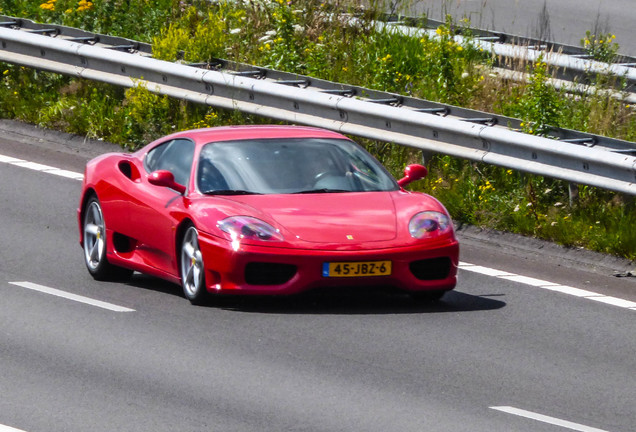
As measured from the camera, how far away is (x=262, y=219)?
10.7m

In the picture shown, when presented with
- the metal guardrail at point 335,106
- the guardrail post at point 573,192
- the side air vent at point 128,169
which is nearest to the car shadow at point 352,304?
the side air vent at point 128,169

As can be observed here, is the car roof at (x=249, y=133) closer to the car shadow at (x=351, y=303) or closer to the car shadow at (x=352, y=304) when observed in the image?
the car shadow at (x=351, y=303)

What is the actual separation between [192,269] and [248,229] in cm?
63

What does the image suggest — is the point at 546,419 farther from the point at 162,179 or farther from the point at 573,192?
the point at 573,192

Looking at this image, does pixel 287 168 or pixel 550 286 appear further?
pixel 550 286

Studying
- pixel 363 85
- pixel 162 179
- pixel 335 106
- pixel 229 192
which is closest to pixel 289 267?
pixel 229 192

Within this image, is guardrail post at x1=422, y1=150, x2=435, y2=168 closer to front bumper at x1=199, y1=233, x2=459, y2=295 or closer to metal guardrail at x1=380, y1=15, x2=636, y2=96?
metal guardrail at x1=380, y1=15, x2=636, y2=96

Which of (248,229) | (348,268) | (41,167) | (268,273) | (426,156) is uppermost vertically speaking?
(248,229)

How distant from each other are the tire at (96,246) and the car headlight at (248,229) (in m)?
1.81

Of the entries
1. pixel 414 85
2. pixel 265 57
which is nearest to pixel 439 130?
pixel 414 85

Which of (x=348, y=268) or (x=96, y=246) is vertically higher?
(x=348, y=268)

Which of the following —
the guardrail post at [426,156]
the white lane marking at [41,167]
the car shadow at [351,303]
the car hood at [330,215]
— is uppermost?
the car hood at [330,215]

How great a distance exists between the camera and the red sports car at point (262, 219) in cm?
1057

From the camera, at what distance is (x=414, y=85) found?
59.1 feet
